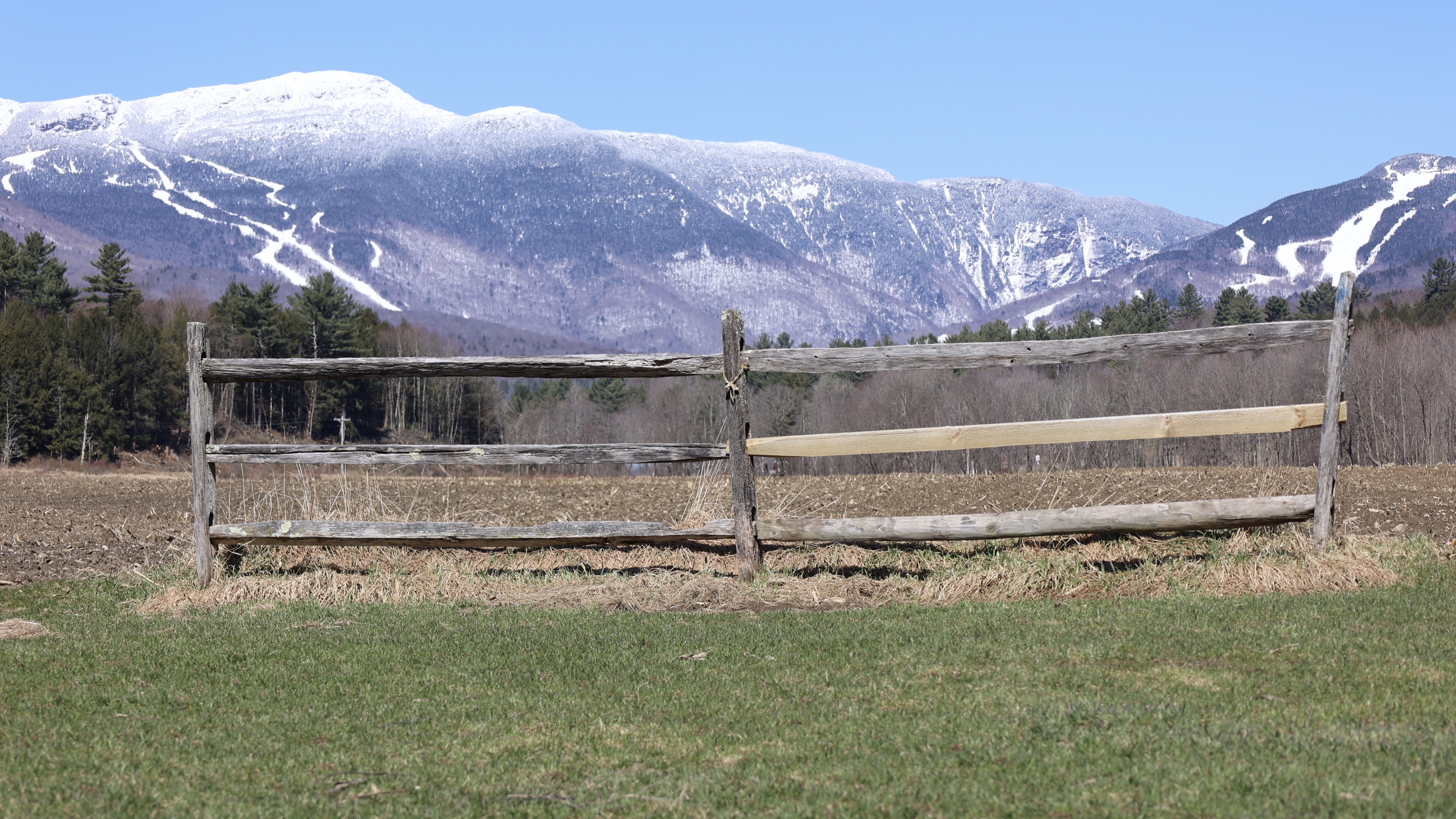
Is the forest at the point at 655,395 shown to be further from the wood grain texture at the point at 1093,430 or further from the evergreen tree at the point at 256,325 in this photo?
the wood grain texture at the point at 1093,430

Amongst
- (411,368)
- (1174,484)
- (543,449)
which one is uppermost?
(411,368)

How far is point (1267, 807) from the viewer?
140 inches

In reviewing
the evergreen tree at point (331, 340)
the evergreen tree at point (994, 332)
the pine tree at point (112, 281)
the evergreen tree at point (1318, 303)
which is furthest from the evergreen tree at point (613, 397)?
the evergreen tree at point (1318, 303)

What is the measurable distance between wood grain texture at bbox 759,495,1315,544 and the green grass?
91 centimetres

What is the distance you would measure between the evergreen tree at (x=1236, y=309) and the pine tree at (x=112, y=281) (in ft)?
292

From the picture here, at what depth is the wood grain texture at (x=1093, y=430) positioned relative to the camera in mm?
7992

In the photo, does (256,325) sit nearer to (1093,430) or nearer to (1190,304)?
(1093,430)

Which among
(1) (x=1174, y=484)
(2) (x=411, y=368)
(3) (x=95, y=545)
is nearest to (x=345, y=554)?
(2) (x=411, y=368)

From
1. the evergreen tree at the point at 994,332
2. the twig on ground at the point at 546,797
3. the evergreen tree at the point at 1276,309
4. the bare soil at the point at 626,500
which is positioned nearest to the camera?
the twig on ground at the point at 546,797

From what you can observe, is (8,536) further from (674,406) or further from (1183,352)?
(674,406)

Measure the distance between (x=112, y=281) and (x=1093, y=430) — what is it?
101m

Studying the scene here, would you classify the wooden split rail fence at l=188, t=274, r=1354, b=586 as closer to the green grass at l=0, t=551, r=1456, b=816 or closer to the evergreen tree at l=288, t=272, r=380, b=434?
the green grass at l=0, t=551, r=1456, b=816

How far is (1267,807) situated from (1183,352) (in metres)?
5.33

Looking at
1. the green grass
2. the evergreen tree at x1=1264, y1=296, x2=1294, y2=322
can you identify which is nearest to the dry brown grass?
the green grass
